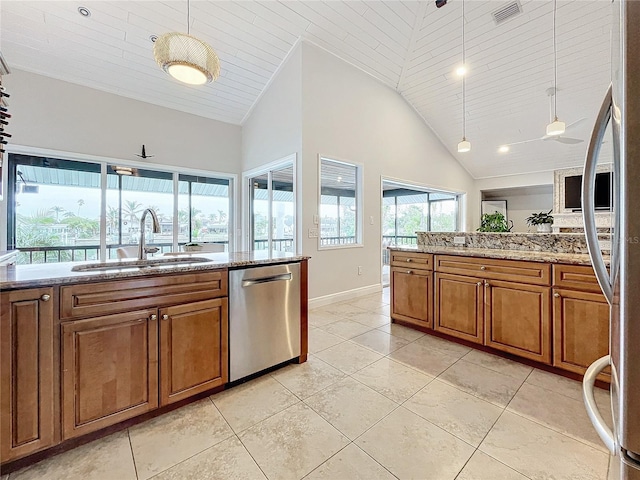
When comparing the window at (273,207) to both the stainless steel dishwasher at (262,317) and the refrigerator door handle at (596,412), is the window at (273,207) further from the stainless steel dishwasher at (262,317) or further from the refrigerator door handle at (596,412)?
the refrigerator door handle at (596,412)

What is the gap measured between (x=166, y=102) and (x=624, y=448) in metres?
5.67

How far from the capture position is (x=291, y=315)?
235 centimetres

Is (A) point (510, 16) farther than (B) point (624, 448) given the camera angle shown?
Yes

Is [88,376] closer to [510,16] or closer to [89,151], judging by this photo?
[89,151]

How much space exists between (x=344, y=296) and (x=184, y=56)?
359 centimetres

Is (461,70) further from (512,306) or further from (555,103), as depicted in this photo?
(512,306)

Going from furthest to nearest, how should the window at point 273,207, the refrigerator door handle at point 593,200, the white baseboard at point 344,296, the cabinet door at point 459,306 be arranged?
the window at point 273,207, the white baseboard at point 344,296, the cabinet door at point 459,306, the refrigerator door handle at point 593,200

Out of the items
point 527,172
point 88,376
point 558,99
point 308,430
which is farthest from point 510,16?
point 88,376

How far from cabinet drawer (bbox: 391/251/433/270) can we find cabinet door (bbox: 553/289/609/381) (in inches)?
42.7

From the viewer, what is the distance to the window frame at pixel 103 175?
11.7ft

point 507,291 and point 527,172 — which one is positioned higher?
point 527,172

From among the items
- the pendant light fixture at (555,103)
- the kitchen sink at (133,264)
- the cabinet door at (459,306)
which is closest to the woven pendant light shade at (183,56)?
the kitchen sink at (133,264)

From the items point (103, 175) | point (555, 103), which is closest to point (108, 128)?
point (103, 175)

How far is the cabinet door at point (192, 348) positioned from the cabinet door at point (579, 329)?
2.47 meters
